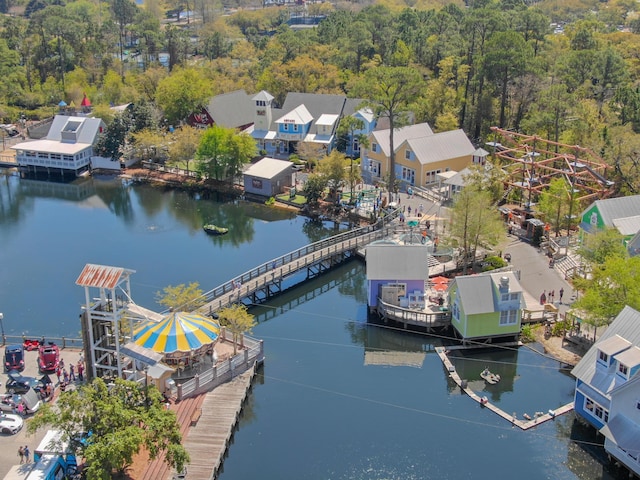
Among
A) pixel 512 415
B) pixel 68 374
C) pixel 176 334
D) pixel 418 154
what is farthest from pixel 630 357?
pixel 418 154

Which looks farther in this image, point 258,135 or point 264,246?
point 258,135

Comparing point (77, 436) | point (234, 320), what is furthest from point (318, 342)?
point (77, 436)

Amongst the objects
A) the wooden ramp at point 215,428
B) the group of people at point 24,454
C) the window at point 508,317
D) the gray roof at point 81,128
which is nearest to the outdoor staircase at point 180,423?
the wooden ramp at point 215,428

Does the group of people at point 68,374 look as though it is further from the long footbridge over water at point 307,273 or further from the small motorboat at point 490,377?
the small motorboat at point 490,377

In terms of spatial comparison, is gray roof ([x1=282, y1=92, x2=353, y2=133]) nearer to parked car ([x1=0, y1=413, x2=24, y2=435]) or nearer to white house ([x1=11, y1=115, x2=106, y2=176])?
white house ([x1=11, y1=115, x2=106, y2=176])

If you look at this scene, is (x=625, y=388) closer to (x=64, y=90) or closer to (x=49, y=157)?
(x=49, y=157)

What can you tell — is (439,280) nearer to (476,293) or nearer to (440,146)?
(476,293)

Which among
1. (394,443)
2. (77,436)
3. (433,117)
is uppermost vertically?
(433,117)

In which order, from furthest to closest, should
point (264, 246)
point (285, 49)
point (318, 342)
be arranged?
1. point (285, 49)
2. point (264, 246)
3. point (318, 342)
